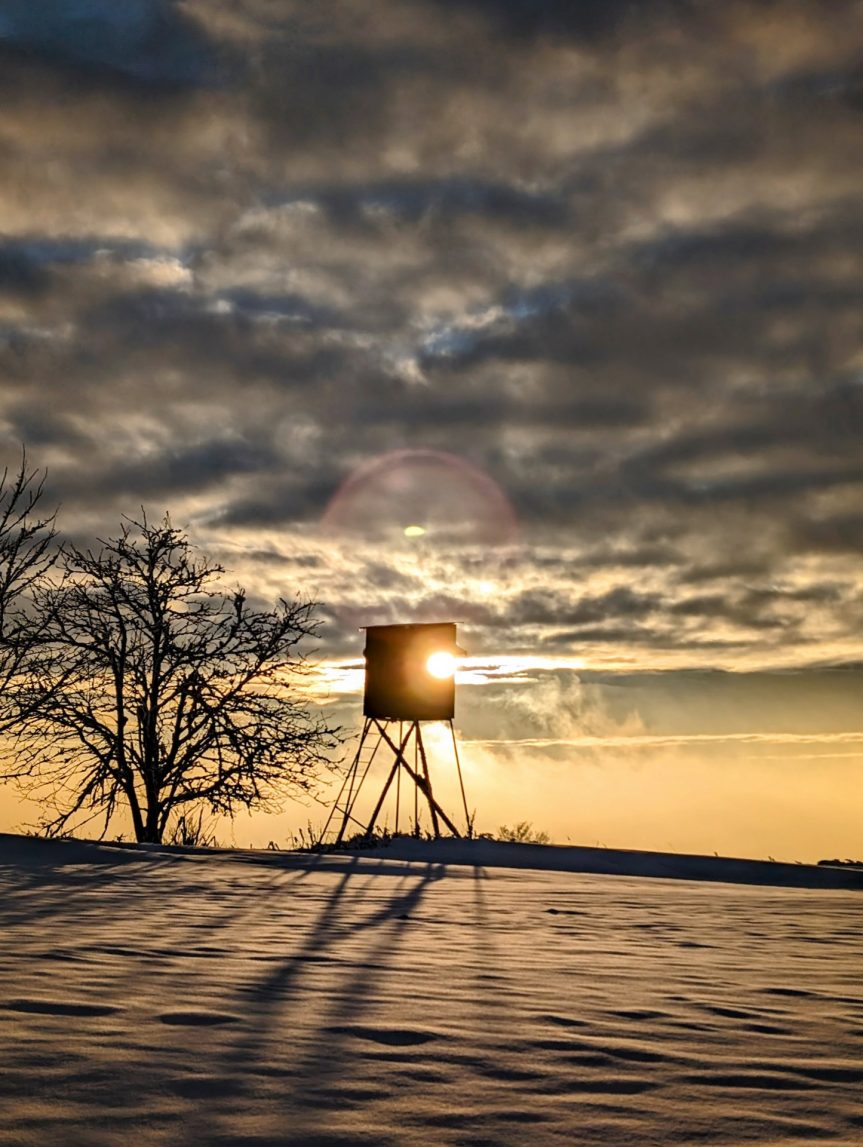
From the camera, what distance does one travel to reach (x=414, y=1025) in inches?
160

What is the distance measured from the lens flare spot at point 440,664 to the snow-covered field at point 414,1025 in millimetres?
13517

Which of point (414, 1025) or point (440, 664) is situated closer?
point (414, 1025)

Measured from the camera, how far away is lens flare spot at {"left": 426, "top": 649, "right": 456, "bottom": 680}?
22250 mm

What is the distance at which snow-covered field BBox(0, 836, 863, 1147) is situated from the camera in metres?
2.91

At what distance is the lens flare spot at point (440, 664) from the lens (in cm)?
2225

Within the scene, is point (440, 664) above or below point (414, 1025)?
above

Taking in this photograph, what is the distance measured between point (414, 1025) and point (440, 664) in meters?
18.2

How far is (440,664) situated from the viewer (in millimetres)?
22266

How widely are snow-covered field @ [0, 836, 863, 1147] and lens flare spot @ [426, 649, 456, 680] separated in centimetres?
1352

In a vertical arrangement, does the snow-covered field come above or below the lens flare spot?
below

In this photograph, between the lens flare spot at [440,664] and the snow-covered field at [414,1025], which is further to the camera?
the lens flare spot at [440,664]

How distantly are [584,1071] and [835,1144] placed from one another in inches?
35.7

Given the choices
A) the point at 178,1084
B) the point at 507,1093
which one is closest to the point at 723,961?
the point at 507,1093

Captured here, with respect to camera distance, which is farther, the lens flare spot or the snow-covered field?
the lens flare spot
